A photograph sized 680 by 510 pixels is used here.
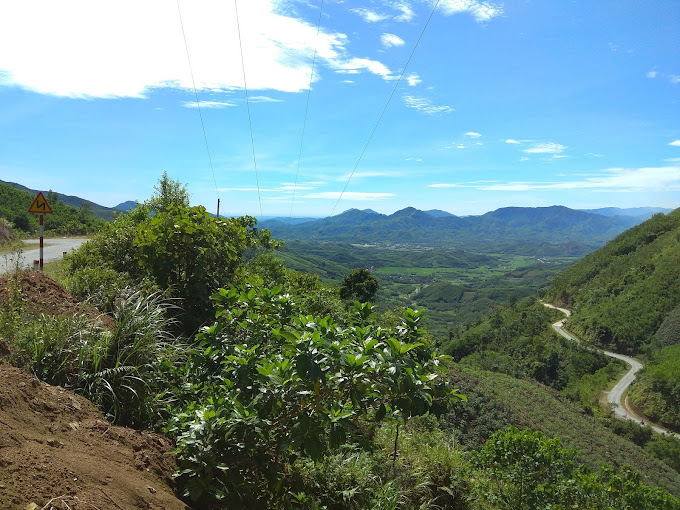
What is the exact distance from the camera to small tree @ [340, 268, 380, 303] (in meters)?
34.2

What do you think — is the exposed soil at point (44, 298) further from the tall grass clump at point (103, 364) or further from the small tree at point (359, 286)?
the small tree at point (359, 286)

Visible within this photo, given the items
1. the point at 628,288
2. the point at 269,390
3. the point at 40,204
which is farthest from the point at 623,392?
the point at 269,390

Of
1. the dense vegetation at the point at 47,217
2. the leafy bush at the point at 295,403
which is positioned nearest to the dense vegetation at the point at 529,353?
the dense vegetation at the point at 47,217

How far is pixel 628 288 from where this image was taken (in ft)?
262

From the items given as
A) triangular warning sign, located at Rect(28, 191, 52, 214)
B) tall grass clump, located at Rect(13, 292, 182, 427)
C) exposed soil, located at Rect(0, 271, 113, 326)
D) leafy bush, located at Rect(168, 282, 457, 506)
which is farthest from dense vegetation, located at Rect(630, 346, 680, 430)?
triangular warning sign, located at Rect(28, 191, 52, 214)

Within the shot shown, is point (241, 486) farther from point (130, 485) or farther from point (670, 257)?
point (670, 257)

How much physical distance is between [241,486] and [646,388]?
7076 centimetres

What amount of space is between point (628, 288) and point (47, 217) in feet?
306

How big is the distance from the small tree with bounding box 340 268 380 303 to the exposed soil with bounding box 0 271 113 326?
1162 inches

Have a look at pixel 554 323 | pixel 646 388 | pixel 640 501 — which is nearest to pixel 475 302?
pixel 554 323

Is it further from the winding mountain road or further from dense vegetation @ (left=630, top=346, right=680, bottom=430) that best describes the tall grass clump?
dense vegetation @ (left=630, top=346, right=680, bottom=430)

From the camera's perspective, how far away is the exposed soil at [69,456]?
6.27ft

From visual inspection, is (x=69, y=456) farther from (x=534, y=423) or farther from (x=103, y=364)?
(x=534, y=423)

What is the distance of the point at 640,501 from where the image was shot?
510cm
